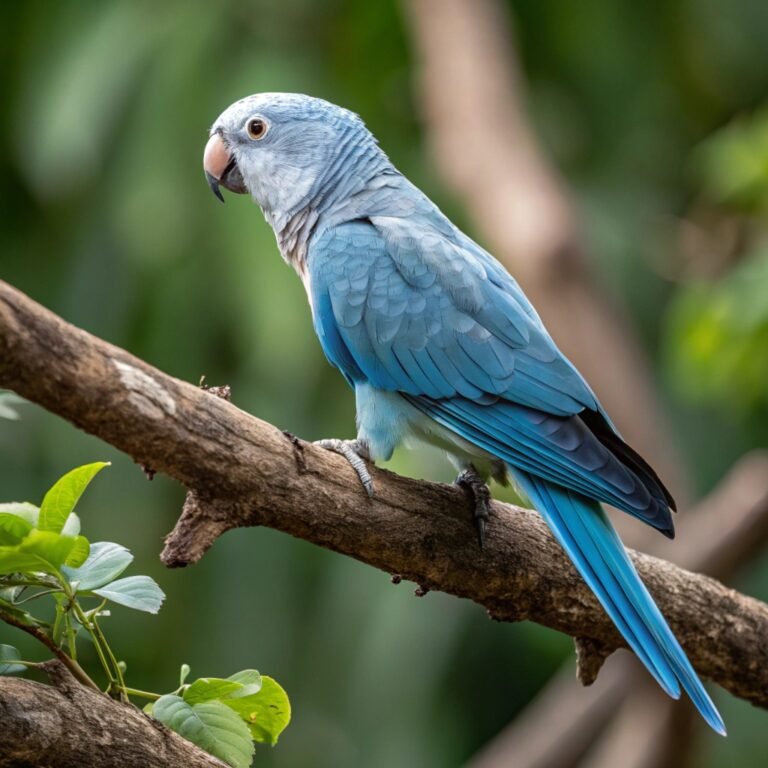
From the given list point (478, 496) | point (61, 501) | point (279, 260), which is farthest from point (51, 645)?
point (279, 260)

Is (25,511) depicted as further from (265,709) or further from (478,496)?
(478,496)

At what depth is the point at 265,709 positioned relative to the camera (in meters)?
2.46

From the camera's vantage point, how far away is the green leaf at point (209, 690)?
91.2 inches

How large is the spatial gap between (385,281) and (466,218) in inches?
211

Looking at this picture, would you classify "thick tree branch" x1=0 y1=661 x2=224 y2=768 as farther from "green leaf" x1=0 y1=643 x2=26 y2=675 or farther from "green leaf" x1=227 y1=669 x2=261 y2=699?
"green leaf" x1=227 y1=669 x2=261 y2=699

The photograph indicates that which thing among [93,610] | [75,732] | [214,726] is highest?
[93,610]

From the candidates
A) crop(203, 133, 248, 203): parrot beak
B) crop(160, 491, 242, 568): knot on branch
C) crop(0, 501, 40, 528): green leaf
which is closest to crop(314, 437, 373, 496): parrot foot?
crop(160, 491, 242, 568): knot on branch

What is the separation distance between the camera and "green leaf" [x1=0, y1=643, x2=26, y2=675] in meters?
2.28

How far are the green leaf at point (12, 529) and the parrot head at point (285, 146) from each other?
216cm

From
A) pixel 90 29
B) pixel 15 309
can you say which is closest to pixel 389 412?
pixel 15 309

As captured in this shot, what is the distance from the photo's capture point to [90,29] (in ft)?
32.2

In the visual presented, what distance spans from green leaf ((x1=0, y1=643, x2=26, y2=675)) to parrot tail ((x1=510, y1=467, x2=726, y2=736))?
4.78 ft

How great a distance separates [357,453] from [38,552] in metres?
1.31

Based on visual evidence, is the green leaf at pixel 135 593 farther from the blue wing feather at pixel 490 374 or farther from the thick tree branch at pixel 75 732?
the blue wing feather at pixel 490 374
